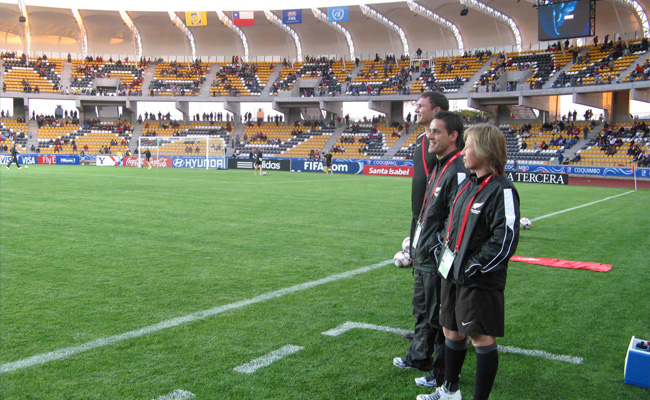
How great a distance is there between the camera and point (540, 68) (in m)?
44.2

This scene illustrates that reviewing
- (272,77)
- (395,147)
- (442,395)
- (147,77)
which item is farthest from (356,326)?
(147,77)

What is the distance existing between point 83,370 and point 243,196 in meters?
14.2

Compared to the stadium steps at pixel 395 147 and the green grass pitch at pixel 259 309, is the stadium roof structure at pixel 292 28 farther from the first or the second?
the green grass pitch at pixel 259 309

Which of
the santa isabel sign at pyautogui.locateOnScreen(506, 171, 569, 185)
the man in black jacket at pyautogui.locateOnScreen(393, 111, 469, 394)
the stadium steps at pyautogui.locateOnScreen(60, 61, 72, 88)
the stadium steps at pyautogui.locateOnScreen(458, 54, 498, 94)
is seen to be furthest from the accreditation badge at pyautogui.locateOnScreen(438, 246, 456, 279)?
the stadium steps at pyautogui.locateOnScreen(60, 61, 72, 88)

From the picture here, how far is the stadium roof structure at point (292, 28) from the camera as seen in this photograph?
4596cm

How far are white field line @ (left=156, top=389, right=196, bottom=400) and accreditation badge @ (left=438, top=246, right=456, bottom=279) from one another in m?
1.77

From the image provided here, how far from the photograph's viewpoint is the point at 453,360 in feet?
11.6

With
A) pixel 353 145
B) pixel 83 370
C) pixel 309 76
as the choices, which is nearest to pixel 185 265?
pixel 83 370

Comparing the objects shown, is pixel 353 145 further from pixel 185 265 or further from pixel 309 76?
pixel 185 265

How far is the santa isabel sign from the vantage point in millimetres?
31531

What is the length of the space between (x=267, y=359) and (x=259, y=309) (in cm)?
132

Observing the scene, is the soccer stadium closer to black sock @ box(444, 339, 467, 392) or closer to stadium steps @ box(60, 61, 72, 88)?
black sock @ box(444, 339, 467, 392)

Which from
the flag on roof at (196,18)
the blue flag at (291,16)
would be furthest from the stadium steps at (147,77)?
the blue flag at (291,16)

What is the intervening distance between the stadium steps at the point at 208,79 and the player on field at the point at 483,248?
176ft
